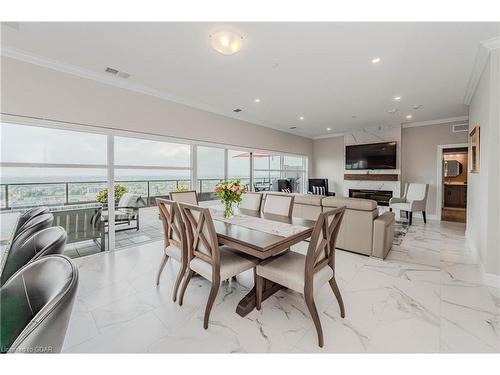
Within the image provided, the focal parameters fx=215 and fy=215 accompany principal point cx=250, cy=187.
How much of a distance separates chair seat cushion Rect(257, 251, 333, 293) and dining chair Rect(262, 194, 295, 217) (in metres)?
0.94

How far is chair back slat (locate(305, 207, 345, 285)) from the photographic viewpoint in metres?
1.65

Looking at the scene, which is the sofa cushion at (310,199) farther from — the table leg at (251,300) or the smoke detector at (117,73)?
the smoke detector at (117,73)

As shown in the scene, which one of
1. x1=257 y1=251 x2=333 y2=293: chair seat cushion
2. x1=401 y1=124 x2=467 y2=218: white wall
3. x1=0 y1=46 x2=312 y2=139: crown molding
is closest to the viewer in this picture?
x1=257 y1=251 x2=333 y2=293: chair seat cushion

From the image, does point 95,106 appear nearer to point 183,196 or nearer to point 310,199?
point 183,196

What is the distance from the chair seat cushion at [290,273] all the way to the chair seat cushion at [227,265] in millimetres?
169

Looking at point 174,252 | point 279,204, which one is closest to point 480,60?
point 279,204

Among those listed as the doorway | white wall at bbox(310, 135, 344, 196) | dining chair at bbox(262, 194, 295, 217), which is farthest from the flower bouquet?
the doorway

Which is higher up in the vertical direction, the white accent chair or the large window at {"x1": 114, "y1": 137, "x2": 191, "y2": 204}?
the large window at {"x1": 114, "y1": 137, "x2": 191, "y2": 204}

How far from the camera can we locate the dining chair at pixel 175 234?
2205 mm

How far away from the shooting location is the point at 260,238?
195 centimetres

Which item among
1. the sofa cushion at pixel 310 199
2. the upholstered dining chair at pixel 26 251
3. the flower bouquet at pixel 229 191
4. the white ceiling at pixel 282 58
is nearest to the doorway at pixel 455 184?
the white ceiling at pixel 282 58

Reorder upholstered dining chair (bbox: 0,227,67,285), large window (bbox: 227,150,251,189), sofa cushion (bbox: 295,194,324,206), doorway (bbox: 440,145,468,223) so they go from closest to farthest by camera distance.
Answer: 1. upholstered dining chair (bbox: 0,227,67,285)
2. sofa cushion (bbox: 295,194,324,206)
3. large window (bbox: 227,150,251,189)
4. doorway (bbox: 440,145,468,223)

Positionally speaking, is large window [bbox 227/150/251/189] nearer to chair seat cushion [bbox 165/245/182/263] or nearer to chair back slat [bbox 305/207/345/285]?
chair seat cushion [bbox 165/245/182/263]
